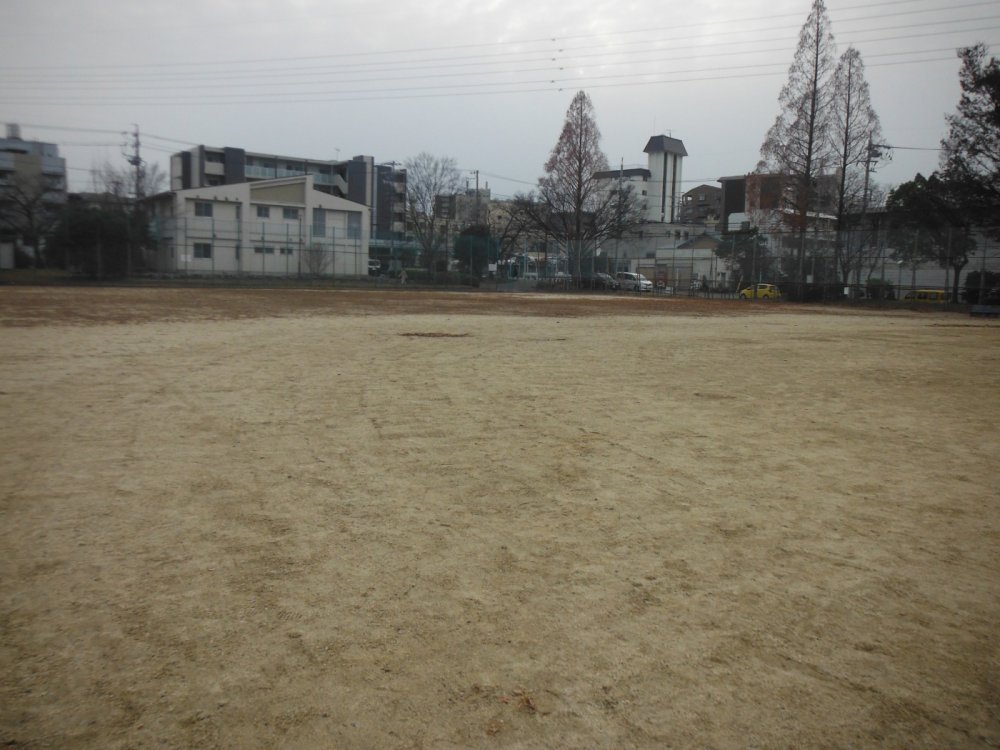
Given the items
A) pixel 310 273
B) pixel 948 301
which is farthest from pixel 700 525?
pixel 310 273

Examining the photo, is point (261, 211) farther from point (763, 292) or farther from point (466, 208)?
point (763, 292)

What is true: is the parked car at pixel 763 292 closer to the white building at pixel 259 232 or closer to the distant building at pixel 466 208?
the white building at pixel 259 232

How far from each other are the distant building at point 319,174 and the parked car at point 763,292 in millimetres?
36153

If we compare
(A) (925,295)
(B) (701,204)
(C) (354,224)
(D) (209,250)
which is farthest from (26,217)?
(B) (701,204)

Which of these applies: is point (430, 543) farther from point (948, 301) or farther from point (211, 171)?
point (211, 171)

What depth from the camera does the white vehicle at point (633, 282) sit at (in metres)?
A: 40.2

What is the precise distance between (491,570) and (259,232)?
1579 inches

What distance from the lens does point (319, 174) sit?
69125 mm

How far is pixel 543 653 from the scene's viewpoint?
6.84 ft

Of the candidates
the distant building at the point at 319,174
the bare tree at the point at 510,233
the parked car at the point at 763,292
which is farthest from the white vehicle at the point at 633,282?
the distant building at the point at 319,174

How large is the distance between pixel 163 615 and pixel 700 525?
208 cm

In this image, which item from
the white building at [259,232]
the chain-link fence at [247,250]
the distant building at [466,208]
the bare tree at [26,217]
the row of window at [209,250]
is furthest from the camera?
the distant building at [466,208]

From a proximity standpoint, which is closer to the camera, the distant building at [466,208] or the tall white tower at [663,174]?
the distant building at [466,208]

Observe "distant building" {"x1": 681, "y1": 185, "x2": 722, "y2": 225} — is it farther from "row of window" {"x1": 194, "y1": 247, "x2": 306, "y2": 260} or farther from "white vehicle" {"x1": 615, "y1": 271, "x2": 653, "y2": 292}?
"row of window" {"x1": 194, "y1": 247, "x2": 306, "y2": 260}
